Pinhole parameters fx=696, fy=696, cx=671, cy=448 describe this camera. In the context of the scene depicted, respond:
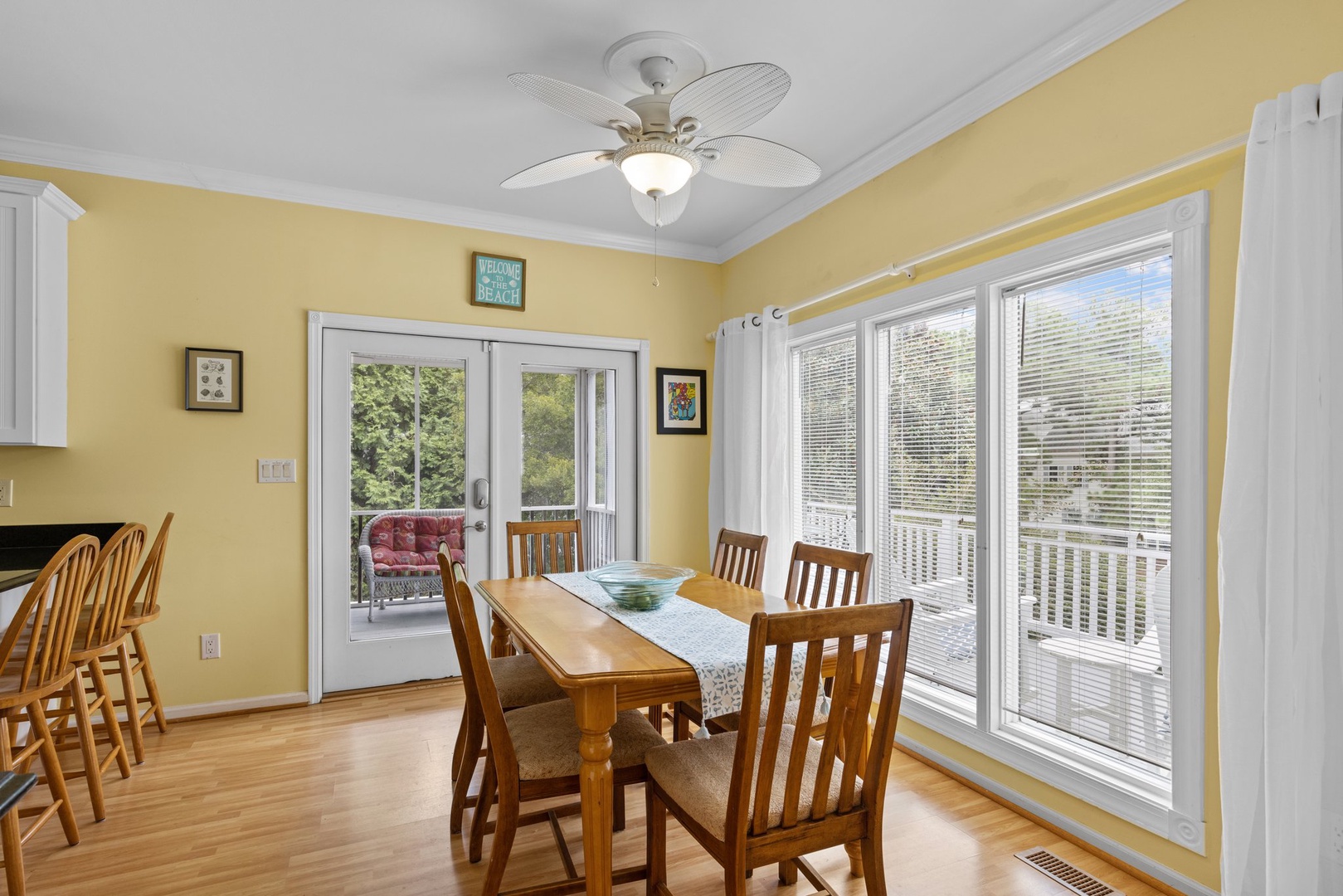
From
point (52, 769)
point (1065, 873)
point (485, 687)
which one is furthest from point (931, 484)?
point (52, 769)

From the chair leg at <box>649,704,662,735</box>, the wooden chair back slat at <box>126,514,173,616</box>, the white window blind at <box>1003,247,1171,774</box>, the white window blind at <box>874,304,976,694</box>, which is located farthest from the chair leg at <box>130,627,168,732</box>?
the white window blind at <box>1003,247,1171,774</box>

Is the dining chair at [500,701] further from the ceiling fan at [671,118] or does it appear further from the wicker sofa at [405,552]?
the ceiling fan at [671,118]

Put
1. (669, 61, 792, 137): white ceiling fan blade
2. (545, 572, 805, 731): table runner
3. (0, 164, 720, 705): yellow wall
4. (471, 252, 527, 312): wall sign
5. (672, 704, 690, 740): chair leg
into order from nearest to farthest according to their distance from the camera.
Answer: (545, 572, 805, 731): table runner
(669, 61, 792, 137): white ceiling fan blade
(672, 704, 690, 740): chair leg
(0, 164, 720, 705): yellow wall
(471, 252, 527, 312): wall sign

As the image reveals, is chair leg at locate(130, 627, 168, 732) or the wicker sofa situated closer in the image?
chair leg at locate(130, 627, 168, 732)

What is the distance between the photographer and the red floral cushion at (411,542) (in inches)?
146

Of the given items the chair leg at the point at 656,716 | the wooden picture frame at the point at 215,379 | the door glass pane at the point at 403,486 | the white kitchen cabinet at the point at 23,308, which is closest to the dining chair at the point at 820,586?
the chair leg at the point at 656,716

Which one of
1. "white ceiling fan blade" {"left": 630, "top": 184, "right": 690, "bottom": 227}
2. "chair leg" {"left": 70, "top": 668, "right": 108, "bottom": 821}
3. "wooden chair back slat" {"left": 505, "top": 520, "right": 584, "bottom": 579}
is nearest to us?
"chair leg" {"left": 70, "top": 668, "right": 108, "bottom": 821}

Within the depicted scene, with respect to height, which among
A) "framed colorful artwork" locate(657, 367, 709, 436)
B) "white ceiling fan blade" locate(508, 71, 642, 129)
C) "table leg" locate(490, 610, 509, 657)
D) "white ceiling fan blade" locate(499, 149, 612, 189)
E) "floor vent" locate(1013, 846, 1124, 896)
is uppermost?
"white ceiling fan blade" locate(508, 71, 642, 129)

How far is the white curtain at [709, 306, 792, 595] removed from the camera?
370cm

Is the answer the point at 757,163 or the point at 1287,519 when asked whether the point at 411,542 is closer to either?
the point at 757,163

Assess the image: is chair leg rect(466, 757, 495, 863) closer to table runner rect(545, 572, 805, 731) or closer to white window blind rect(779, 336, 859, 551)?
table runner rect(545, 572, 805, 731)

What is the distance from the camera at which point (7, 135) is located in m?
2.93

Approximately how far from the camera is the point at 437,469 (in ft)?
12.6

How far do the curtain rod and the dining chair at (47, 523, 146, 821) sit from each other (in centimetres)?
306
